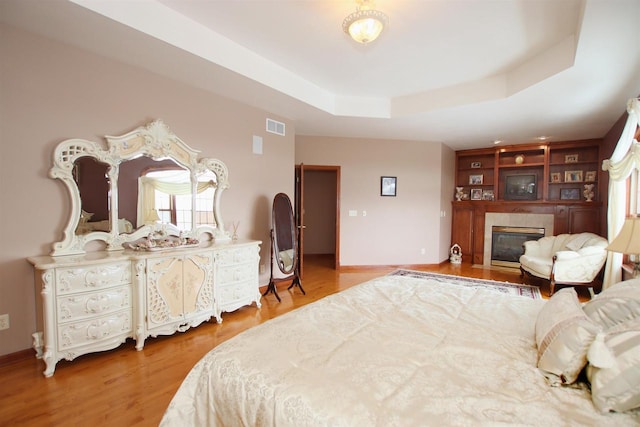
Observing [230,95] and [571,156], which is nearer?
[230,95]

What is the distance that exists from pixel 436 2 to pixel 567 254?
3.74 m

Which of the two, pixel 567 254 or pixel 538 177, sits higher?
pixel 538 177

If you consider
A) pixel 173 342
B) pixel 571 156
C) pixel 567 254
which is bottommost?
pixel 173 342

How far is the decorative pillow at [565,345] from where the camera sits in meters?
1.05

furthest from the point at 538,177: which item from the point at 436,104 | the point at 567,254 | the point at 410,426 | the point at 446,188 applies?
the point at 410,426

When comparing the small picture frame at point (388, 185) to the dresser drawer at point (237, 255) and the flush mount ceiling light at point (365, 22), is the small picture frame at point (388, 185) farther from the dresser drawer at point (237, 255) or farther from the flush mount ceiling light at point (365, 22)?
the flush mount ceiling light at point (365, 22)

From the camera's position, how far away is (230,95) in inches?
138

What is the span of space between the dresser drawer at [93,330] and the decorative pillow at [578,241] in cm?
579

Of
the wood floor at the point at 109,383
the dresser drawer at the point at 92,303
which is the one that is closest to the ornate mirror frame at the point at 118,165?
the dresser drawer at the point at 92,303

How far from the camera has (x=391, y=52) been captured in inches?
116

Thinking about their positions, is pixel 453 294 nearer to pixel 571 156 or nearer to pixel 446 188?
pixel 446 188

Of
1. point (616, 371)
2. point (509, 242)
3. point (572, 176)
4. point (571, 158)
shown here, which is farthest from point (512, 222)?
point (616, 371)

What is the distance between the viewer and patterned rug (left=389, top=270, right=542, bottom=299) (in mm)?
4062

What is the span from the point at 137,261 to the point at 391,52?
10.1 ft
